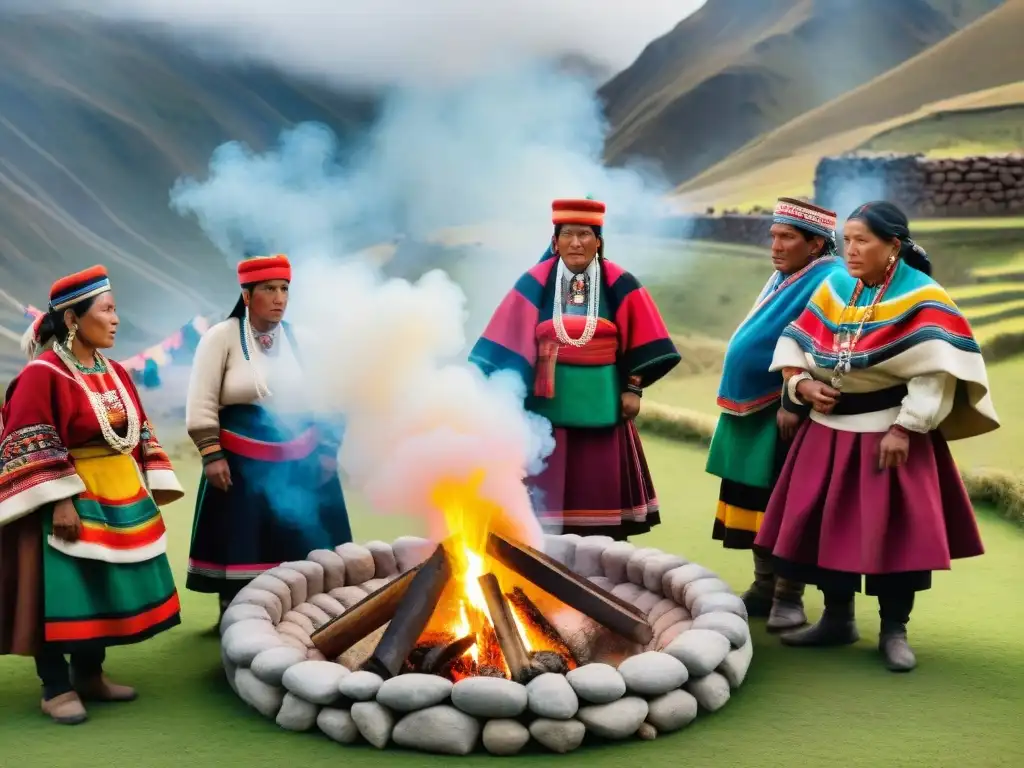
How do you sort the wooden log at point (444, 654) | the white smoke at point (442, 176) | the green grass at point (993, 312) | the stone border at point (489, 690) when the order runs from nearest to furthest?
1. the stone border at point (489, 690)
2. the wooden log at point (444, 654)
3. the green grass at point (993, 312)
4. the white smoke at point (442, 176)

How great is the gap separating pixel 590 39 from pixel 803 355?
7142 mm

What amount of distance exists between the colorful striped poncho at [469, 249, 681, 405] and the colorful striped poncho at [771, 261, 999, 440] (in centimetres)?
74

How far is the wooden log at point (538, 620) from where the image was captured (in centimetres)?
412

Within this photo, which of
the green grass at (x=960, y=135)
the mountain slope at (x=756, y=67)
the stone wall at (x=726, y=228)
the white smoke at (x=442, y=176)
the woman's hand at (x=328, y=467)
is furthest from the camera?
the stone wall at (x=726, y=228)

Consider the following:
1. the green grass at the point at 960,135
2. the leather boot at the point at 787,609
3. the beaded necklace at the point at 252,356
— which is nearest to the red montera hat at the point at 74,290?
the beaded necklace at the point at 252,356

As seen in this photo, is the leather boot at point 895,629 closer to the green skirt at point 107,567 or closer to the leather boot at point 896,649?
the leather boot at point 896,649

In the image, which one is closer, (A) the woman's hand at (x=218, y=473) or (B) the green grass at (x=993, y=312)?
(A) the woman's hand at (x=218, y=473)

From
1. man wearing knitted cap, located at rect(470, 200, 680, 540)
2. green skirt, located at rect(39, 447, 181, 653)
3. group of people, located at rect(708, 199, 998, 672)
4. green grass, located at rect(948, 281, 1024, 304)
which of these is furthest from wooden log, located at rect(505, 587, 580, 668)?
green grass, located at rect(948, 281, 1024, 304)

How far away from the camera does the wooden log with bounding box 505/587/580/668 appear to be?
4.12 metres

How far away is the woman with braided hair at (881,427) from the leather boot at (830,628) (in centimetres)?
8

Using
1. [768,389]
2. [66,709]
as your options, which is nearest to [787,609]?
[768,389]

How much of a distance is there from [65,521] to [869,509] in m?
2.79

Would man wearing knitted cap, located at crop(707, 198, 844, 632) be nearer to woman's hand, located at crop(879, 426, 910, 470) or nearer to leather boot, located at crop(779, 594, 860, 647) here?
leather boot, located at crop(779, 594, 860, 647)

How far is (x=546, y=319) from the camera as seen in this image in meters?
5.05
